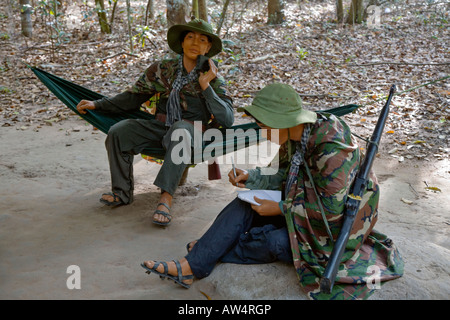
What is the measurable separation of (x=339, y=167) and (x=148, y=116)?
183 cm

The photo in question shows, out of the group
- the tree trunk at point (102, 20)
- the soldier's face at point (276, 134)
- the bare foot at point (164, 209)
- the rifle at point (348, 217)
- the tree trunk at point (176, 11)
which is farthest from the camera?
the tree trunk at point (102, 20)

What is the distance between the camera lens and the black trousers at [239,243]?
1.93m

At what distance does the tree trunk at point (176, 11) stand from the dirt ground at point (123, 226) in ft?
5.00

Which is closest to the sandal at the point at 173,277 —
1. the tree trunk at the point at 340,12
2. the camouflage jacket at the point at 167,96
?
the camouflage jacket at the point at 167,96

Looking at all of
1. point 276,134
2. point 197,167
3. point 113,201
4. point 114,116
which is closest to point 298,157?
point 276,134

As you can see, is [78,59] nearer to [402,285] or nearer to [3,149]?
[3,149]

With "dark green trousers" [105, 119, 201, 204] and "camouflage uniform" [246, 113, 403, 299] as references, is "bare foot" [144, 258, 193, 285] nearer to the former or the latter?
"camouflage uniform" [246, 113, 403, 299]

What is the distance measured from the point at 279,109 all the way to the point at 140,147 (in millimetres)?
1363

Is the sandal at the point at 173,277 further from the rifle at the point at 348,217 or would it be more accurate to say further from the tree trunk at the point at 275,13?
the tree trunk at the point at 275,13

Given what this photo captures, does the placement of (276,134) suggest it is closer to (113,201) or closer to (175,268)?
(175,268)

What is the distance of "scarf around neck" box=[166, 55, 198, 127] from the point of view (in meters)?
2.92

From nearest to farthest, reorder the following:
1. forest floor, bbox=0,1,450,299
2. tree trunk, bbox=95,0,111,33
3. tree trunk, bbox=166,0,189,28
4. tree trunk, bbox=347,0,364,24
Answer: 1. forest floor, bbox=0,1,450,299
2. tree trunk, bbox=166,0,189,28
3. tree trunk, bbox=95,0,111,33
4. tree trunk, bbox=347,0,364,24

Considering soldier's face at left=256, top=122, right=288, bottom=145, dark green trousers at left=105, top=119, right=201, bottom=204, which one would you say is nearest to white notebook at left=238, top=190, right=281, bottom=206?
soldier's face at left=256, top=122, right=288, bottom=145

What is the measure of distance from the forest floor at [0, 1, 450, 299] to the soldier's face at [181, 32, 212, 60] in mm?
1070
